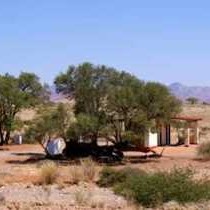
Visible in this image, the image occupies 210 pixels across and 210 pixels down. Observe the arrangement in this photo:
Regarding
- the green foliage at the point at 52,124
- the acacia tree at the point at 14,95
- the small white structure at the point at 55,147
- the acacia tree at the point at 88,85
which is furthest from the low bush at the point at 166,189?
the acacia tree at the point at 14,95

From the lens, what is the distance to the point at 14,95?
59.4m

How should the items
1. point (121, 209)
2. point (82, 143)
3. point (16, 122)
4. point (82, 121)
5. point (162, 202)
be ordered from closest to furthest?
point (121, 209), point (162, 202), point (82, 121), point (82, 143), point (16, 122)

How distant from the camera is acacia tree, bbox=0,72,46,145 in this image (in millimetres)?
59469

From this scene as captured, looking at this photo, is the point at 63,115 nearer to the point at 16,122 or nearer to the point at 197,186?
the point at 16,122

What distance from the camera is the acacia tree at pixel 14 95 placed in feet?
195

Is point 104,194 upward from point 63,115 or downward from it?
downward

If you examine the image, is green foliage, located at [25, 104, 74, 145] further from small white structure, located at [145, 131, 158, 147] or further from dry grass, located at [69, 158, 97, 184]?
small white structure, located at [145, 131, 158, 147]

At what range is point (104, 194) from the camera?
29094mm

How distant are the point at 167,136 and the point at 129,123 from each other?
58.1ft

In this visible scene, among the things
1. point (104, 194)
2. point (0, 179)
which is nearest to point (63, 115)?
point (0, 179)

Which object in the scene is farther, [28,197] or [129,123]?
[129,123]

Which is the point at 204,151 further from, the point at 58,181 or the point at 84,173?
the point at 58,181

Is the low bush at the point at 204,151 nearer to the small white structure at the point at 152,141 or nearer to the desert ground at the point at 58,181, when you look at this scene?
the desert ground at the point at 58,181

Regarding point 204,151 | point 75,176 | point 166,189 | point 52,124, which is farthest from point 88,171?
point 204,151
